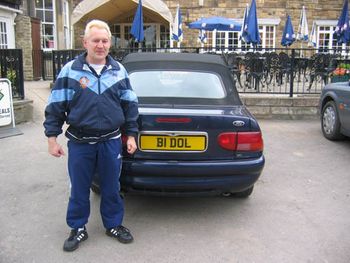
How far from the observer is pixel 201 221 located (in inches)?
170

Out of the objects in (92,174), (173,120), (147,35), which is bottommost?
(92,174)

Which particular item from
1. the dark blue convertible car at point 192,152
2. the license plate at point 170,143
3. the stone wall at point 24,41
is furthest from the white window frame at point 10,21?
the license plate at point 170,143

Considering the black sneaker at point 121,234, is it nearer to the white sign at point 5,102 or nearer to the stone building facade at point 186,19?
the white sign at point 5,102

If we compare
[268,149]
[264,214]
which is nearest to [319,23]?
[268,149]

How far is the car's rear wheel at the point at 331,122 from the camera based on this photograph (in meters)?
7.57

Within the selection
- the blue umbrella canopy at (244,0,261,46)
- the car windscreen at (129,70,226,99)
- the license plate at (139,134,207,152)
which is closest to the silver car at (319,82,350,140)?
the car windscreen at (129,70,226,99)

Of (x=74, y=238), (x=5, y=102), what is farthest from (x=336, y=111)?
(x=5, y=102)

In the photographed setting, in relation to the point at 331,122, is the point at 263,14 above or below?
Answer: above

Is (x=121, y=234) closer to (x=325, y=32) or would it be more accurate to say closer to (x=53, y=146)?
(x=53, y=146)

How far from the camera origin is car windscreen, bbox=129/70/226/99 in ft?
15.2

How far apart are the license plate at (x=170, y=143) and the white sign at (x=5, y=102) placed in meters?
4.98

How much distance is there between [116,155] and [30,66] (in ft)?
45.5

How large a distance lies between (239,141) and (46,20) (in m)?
17.9

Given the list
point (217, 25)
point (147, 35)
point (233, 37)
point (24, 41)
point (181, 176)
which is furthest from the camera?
point (147, 35)
